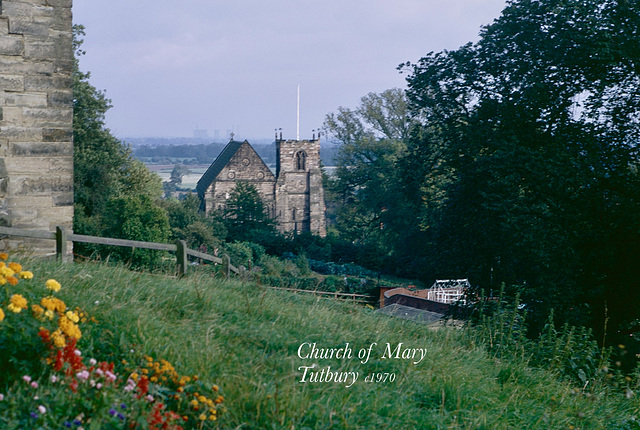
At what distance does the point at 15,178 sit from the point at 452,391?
6.84m

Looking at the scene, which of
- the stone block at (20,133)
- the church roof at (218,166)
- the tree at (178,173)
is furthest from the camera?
the tree at (178,173)

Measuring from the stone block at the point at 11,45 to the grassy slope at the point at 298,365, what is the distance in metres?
3.74

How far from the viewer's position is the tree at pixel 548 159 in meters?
11.0

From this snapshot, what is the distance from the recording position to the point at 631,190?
1120 centimetres

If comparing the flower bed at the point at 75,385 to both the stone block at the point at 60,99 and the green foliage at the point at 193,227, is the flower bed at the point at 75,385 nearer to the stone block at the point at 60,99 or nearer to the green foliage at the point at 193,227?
the stone block at the point at 60,99

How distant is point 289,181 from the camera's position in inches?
2392

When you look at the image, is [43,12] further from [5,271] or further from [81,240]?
[5,271]

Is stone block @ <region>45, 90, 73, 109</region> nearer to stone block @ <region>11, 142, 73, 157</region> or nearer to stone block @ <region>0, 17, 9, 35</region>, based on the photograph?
stone block @ <region>11, 142, 73, 157</region>

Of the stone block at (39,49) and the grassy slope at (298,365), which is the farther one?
the stone block at (39,49)

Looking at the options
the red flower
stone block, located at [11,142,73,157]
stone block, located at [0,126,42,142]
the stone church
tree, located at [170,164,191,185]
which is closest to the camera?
the red flower

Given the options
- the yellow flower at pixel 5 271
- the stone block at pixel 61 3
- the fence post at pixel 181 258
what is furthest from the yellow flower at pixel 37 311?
the stone block at pixel 61 3

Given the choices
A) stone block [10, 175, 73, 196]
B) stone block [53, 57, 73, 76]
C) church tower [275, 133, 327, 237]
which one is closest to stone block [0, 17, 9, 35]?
stone block [53, 57, 73, 76]

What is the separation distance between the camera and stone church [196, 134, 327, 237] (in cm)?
6053

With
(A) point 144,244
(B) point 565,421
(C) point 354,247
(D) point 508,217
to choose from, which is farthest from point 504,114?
(C) point 354,247
